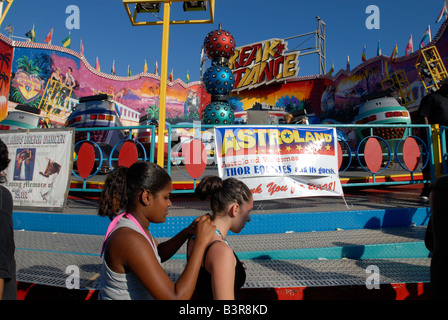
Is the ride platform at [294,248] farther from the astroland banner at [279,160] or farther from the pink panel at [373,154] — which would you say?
the pink panel at [373,154]

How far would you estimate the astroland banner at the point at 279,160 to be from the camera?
430 cm

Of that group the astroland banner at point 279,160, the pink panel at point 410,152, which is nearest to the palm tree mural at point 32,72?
the astroland banner at point 279,160

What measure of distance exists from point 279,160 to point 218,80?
4.47 m

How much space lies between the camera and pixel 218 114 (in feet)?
25.3

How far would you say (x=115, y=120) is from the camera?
8539mm

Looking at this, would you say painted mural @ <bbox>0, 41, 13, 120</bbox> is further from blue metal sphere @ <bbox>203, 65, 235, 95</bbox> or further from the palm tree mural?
blue metal sphere @ <bbox>203, 65, 235, 95</bbox>

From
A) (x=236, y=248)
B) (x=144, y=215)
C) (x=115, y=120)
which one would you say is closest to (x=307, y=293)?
(x=236, y=248)

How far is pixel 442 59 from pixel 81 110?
1701cm

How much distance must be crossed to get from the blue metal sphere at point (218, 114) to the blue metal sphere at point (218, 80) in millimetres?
542

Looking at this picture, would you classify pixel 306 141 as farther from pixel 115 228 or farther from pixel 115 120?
pixel 115 120

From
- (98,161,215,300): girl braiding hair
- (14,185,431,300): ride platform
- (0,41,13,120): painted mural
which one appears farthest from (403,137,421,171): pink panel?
(0,41,13,120): painted mural

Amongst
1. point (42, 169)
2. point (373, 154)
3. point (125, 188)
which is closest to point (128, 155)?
point (42, 169)

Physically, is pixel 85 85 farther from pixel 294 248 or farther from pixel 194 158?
pixel 294 248

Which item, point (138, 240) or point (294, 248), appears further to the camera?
point (294, 248)
